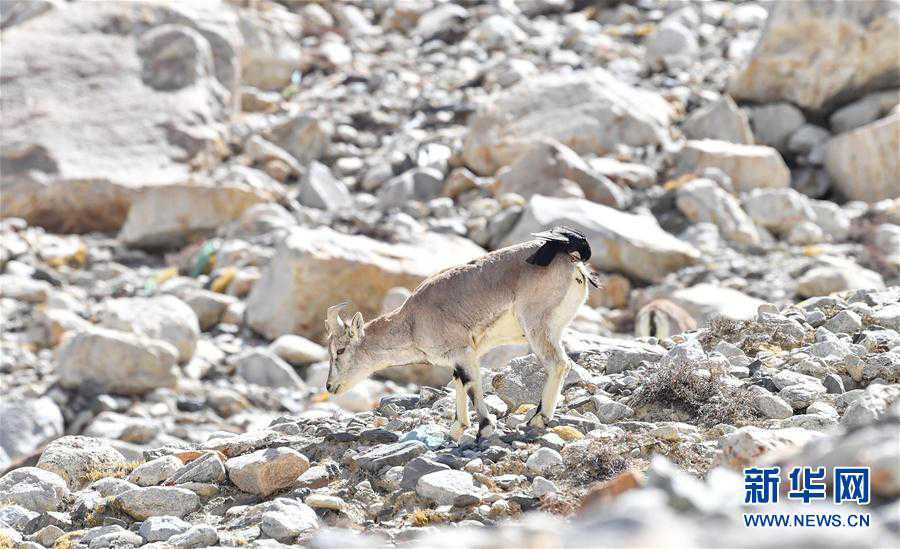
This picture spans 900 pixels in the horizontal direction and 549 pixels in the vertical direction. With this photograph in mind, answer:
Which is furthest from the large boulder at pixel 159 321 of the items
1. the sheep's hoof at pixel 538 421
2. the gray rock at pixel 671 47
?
the gray rock at pixel 671 47

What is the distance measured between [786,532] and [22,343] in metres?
22.7

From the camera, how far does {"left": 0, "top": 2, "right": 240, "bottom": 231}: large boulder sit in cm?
3189

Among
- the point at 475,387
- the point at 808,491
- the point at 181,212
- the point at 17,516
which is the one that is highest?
the point at 808,491

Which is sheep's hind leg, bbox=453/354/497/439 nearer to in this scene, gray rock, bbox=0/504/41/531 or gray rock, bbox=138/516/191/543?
gray rock, bbox=138/516/191/543

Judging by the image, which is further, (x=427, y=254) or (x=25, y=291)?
(x=25, y=291)

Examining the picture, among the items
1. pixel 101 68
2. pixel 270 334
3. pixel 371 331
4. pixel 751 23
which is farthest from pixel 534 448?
pixel 751 23

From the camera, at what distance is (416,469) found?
948 cm

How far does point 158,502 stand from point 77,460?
2246 millimetres

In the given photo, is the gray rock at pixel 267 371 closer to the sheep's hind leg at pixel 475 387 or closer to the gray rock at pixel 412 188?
the gray rock at pixel 412 188

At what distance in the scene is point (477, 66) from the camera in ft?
132

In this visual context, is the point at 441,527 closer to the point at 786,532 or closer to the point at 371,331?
the point at 371,331

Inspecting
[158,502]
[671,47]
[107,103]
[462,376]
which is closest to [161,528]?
[158,502]

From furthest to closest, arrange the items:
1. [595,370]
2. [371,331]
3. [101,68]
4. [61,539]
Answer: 1. [101,68]
2. [595,370]
3. [371,331]
4. [61,539]

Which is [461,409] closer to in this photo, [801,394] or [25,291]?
[801,394]
